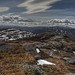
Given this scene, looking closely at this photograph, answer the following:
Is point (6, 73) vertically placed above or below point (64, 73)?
above

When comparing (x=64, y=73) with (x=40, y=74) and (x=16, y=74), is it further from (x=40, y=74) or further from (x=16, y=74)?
(x=16, y=74)

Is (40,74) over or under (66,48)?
over

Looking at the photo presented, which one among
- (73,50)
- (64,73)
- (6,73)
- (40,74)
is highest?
(6,73)

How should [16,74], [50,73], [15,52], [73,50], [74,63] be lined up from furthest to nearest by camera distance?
[73,50] < [15,52] < [74,63] < [50,73] < [16,74]

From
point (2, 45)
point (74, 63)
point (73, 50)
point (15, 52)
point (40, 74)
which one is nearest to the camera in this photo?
point (40, 74)

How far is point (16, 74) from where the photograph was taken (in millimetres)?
15828

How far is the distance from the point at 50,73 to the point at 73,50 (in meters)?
31.6

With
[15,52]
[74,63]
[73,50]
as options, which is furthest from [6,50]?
[73,50]

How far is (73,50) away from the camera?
46281 millimetres

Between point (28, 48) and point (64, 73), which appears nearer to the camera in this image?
point (64, 73)

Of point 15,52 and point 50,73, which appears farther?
point 15,52

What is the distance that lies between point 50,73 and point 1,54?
15788mm

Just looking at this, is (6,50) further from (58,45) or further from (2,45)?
(58,45)

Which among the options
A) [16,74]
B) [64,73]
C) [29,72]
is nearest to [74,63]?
[64,73]
